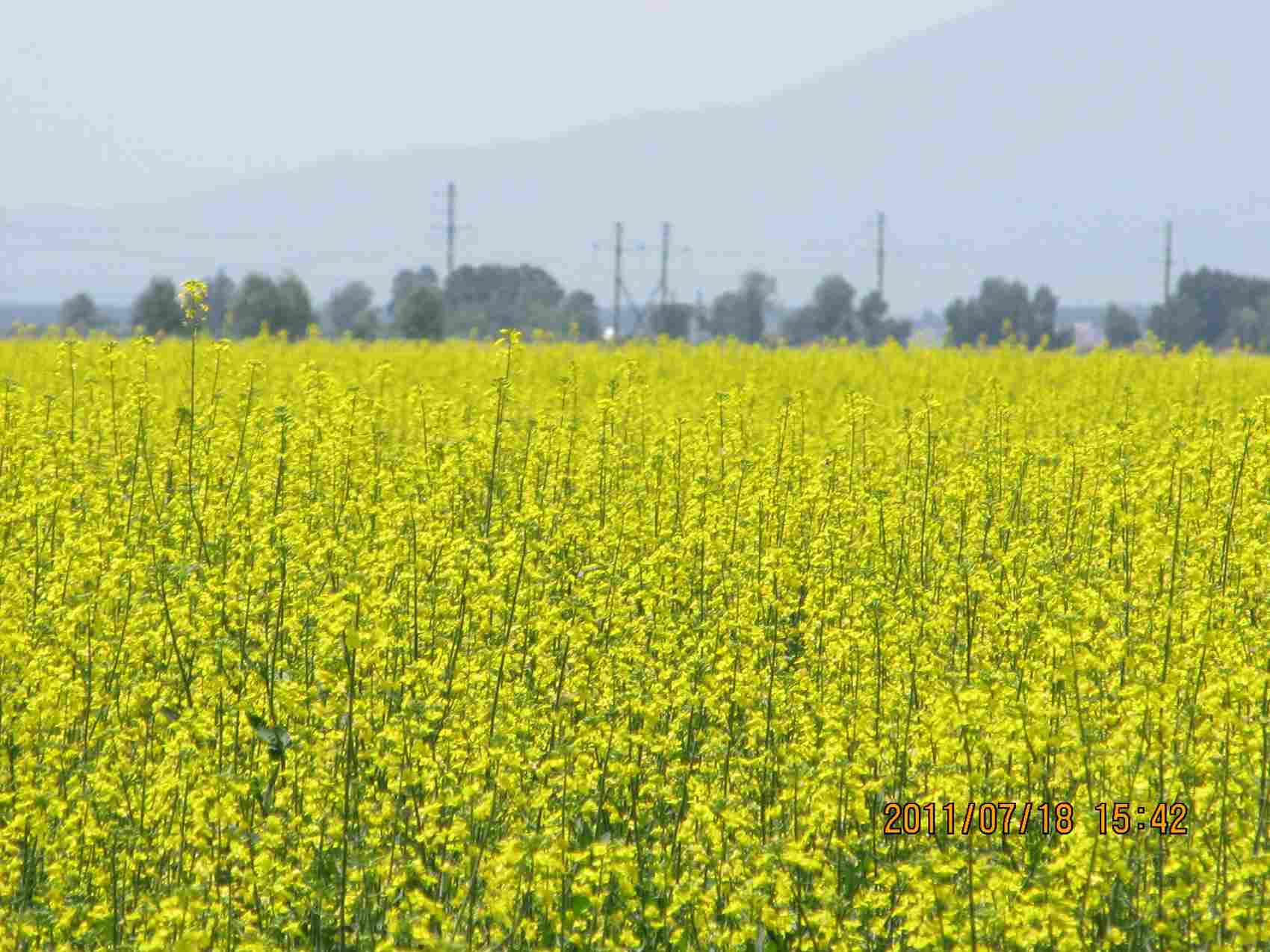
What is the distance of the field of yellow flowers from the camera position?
3.75m

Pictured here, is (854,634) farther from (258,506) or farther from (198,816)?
(258,506)

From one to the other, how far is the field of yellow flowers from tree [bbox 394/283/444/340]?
41.8 metres

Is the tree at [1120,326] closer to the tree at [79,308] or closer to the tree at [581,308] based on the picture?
the tree at [581,308]

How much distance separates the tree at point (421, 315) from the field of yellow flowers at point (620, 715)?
1647 inches

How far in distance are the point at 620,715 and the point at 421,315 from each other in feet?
150

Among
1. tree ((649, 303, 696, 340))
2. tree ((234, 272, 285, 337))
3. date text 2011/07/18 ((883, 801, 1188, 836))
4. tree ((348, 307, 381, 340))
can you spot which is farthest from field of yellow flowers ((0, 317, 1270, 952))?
tree ((649, 303, 696, 340))

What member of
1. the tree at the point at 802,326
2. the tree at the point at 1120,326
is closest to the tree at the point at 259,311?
the tree at the point at 802,326

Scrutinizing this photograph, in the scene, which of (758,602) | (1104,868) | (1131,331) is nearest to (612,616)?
(758,602)

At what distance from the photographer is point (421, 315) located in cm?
4981

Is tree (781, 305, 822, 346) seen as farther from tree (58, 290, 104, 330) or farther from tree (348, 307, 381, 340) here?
tree (58, 290, 104, 330)

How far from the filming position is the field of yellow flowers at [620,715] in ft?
12.3

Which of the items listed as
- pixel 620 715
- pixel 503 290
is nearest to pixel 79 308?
pixel 503 290

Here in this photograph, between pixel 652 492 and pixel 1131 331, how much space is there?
91925 mm

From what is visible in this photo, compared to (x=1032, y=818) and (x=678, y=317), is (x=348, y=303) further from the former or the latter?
(x=1032, y=818)
